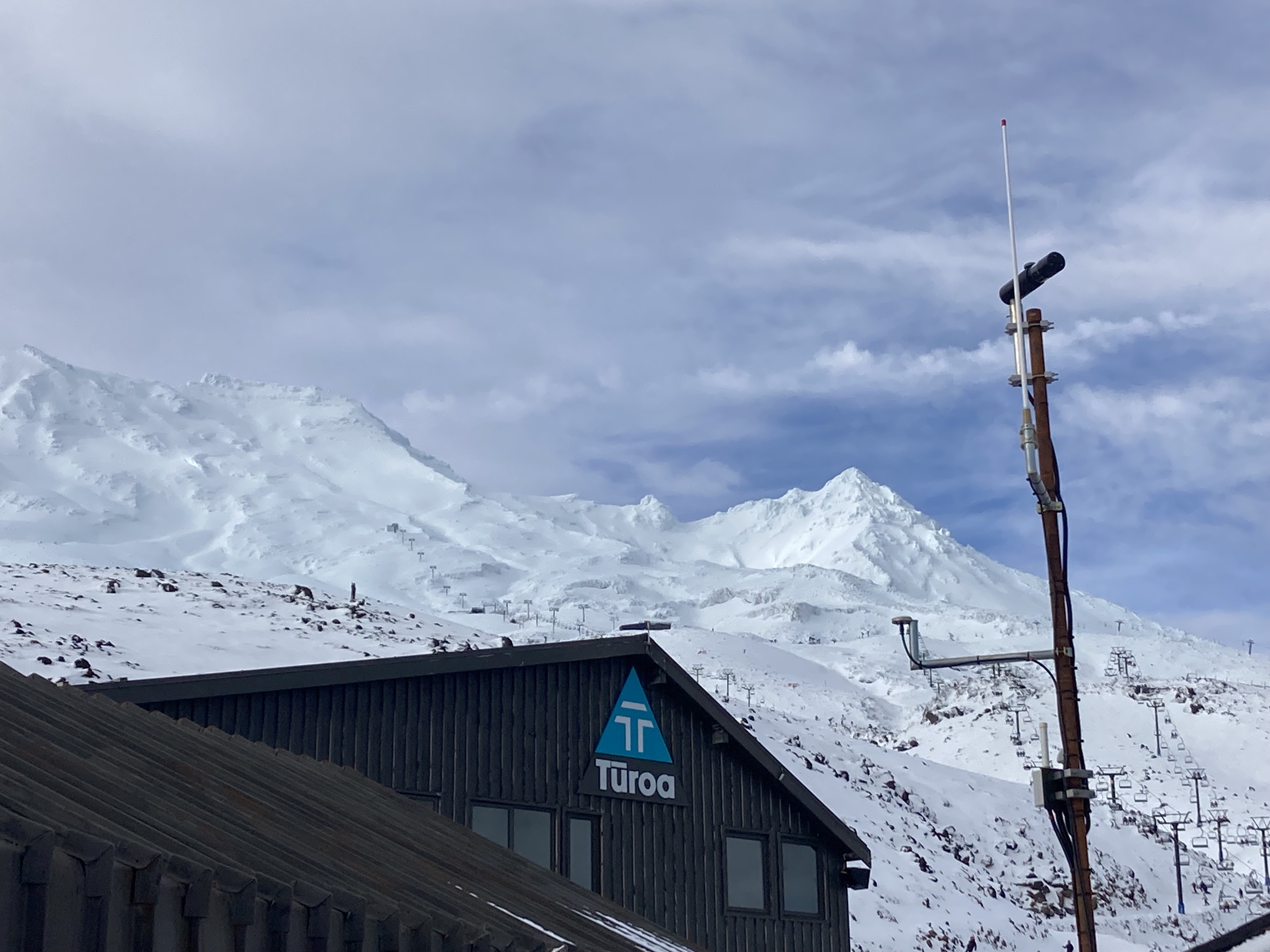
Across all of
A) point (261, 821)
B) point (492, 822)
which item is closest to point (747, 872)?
point (492, 822)

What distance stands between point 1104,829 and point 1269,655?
115 meters

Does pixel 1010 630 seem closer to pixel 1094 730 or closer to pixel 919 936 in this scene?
pixel 1094 730

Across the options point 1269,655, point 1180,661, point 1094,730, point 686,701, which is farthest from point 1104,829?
point 1269,655

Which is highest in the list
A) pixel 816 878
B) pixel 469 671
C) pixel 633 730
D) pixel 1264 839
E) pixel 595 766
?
pixel 469 671

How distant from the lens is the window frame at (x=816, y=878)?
2050 cm

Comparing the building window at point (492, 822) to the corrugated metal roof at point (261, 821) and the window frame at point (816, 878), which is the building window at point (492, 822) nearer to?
the corrugated metal roof at point (261, 821)

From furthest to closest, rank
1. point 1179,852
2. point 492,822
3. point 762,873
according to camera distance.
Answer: point 1179,852 → point 762,873 → point 492,822

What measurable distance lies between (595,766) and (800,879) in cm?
431

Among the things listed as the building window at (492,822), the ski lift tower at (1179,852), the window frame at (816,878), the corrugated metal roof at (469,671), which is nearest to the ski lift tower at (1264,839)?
the ski lift tower at (1179,852)

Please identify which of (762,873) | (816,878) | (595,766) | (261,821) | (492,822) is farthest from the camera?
(816,878)

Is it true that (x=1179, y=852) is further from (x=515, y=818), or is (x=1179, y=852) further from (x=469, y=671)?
(x=469, y=671)

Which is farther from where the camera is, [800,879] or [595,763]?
[800,879]

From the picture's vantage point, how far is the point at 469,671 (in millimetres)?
17922

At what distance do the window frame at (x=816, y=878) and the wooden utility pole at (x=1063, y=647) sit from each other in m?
5.26
